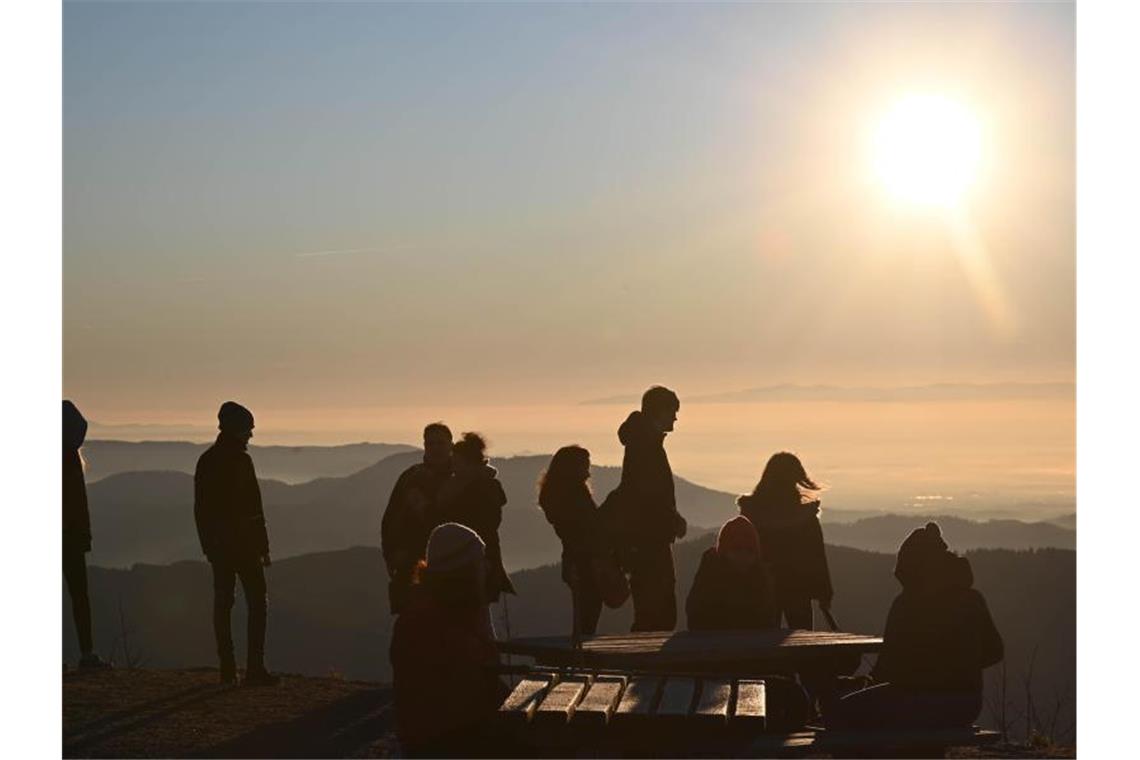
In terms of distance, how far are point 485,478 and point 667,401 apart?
4.55ft

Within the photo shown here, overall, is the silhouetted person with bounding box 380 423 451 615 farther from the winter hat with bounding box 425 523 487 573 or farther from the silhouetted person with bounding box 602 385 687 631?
the winter hat with bounding box 425 523 487 573

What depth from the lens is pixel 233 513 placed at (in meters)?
13.2

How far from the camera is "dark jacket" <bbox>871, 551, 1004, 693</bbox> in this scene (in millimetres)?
9469

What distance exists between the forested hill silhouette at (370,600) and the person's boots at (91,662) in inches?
730

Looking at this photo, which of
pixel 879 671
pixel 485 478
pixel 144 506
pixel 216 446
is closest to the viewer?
pixel 879 671

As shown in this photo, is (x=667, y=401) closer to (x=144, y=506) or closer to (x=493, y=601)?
(x=493, y=601)

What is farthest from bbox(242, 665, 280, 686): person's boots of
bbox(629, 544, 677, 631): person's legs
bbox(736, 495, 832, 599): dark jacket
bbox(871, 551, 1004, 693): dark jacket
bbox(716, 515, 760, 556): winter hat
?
bbox(871, 551, 1004, 693): dark jacket

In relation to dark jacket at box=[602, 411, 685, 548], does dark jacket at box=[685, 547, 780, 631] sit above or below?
below

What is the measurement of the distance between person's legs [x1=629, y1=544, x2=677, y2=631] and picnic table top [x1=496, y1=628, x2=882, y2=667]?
1.30 m

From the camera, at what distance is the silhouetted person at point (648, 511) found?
1274 cm

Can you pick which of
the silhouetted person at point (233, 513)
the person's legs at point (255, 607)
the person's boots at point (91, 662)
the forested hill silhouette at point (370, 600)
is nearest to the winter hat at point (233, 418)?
the silhouetted person at point (233, 513)

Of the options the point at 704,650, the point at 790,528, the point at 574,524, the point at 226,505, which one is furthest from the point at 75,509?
the point at 704,650

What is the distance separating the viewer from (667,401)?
42.1 feet
